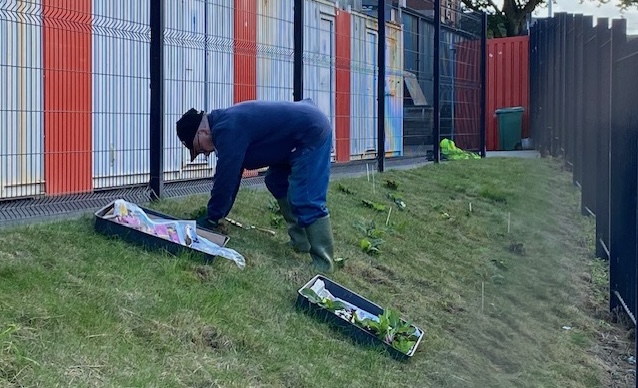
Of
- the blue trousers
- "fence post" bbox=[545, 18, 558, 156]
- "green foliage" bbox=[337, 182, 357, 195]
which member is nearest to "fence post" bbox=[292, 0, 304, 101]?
"green foliage" bbox=[337, 182, 357, 195]

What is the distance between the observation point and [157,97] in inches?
311

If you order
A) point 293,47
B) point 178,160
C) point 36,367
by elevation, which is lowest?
point 36,367

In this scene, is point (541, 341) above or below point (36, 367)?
below

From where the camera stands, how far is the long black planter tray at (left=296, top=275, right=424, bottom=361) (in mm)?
5578

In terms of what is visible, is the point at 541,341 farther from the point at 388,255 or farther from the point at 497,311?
the point at 388,255

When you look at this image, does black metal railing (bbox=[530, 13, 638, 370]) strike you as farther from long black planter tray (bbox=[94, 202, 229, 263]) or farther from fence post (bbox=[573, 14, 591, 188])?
long black planter tray (bbox=[94, 202, 229, 263])

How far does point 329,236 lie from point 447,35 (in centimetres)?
1062

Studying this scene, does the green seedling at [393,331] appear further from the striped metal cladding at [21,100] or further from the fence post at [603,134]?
the fence post at [603,134]

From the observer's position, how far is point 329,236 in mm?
6750

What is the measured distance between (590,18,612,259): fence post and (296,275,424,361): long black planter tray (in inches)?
131

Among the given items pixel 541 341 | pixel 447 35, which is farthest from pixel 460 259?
pixel 447 35

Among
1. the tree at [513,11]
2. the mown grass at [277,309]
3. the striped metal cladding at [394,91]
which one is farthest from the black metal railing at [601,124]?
the tree at [513,11]

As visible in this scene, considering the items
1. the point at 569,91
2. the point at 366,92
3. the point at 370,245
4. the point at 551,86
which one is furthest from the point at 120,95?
the point at 551,86

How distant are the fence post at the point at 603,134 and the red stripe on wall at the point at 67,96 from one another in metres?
4.33
